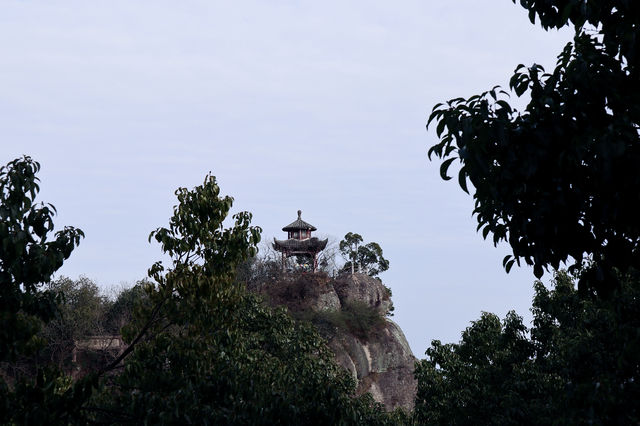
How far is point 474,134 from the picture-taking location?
7.91 meters

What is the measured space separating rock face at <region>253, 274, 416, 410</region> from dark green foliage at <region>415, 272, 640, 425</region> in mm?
27064

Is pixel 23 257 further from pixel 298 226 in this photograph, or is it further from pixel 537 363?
pixel 298 226

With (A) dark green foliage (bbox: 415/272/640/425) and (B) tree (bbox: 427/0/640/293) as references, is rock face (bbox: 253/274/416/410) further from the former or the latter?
(B) tree (bbox: 427/0/640/293)

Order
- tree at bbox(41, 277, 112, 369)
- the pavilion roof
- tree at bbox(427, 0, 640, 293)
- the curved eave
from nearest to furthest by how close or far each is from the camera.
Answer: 1. tree at bbox(427, 0, 640, 293)
2. tree at bbox(41, 277, 112, 369)
3. the curved eave
4. the pavilion roof

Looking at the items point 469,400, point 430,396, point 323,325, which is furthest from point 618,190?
point 323,325

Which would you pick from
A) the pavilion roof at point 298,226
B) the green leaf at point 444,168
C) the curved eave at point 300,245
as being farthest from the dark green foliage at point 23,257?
the pavilion roof at point 298,226

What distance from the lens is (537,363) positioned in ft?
85.4

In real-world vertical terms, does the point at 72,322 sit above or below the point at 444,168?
above

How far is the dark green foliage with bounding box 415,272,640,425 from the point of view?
52.9ft

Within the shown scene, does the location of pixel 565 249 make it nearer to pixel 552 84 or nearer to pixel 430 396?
pixel 552 84

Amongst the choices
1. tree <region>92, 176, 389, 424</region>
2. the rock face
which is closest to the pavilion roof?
the rock face

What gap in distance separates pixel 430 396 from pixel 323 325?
1133 inches

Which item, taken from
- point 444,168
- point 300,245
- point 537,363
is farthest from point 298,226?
point 444,168

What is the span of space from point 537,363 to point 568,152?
19671 mm
